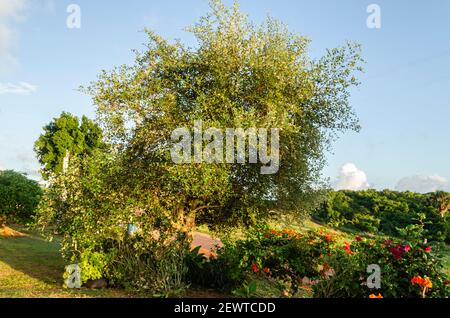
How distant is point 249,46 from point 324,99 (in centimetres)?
310

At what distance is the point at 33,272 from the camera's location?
47.6 feet

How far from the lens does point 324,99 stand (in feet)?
45.8

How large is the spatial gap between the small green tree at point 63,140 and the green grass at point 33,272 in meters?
28.7

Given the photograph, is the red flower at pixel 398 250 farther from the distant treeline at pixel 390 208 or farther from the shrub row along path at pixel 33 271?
the distant treeline at pixel 390 208

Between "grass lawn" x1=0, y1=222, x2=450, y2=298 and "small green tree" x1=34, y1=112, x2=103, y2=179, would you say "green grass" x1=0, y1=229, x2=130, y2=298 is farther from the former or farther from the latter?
"small green tree" x1=34, y1=112, x2=103, y2=179

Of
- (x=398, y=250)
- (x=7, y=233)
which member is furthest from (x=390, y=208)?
(x=398, y=250)

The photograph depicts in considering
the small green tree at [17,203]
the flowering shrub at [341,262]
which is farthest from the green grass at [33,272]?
the flowering shrub at [341,262]

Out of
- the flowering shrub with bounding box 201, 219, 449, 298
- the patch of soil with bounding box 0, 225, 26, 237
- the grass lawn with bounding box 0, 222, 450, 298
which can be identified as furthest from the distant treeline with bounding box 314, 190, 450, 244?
the flowering shrub with bounding box 201, 219, 449, 298

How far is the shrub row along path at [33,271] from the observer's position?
1055cm

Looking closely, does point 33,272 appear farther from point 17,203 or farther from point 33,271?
point 17,203

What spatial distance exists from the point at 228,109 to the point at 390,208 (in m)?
36.0

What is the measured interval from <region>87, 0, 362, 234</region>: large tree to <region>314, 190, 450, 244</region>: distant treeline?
2722cm
